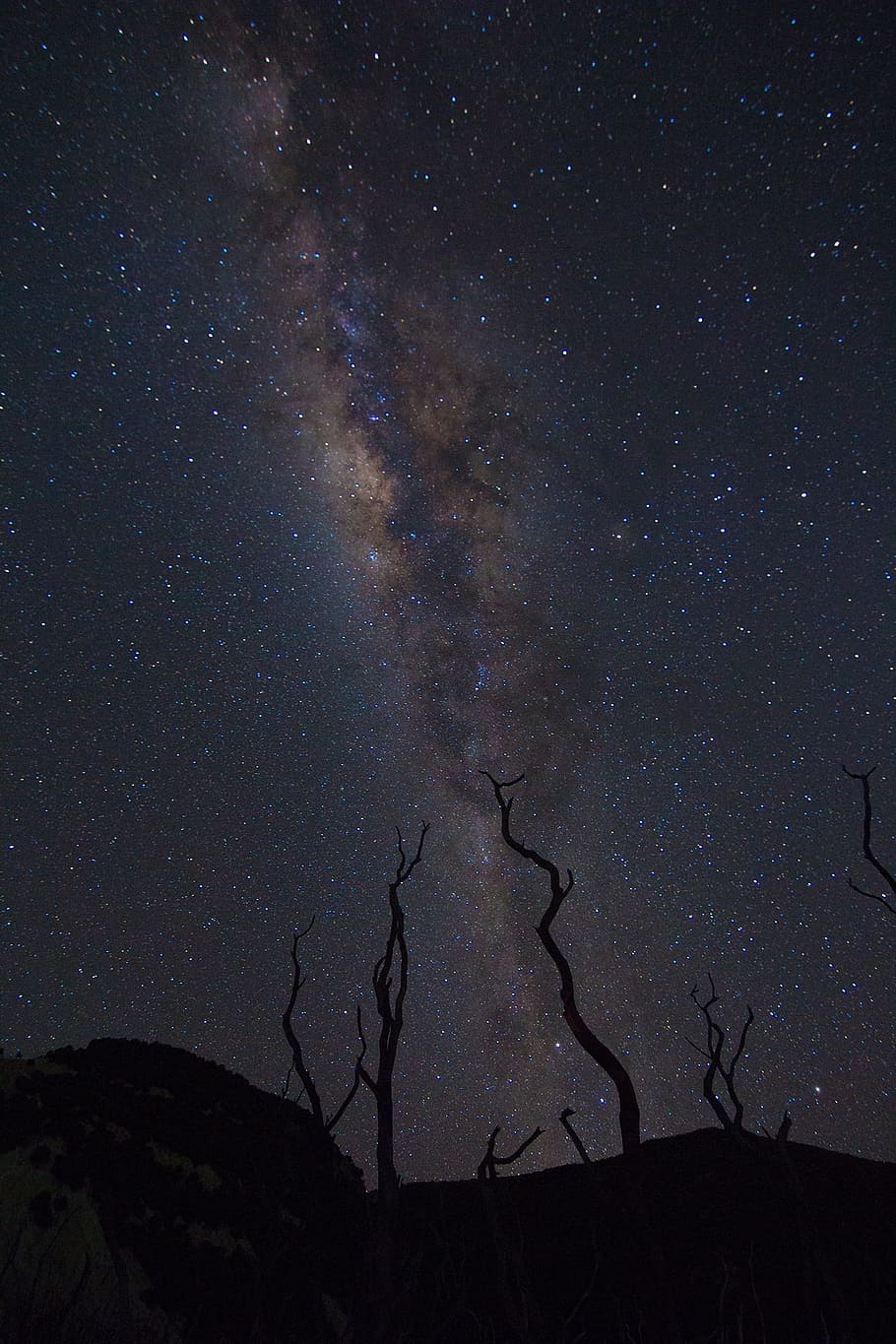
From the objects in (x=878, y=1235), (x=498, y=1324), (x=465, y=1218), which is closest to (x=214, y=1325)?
(x=498, y=1324)

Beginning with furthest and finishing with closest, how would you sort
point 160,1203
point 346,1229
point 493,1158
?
point 346,1229 → point 160,1203 → point 493,1158

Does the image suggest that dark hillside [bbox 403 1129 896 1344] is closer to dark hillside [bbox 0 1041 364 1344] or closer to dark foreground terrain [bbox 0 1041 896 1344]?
dark foreground terrain [bbox 0 1041 896 1344]

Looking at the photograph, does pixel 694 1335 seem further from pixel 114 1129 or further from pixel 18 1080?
pixel 18 1080

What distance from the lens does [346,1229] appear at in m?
17.5

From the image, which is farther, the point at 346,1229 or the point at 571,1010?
the point at 346,1229

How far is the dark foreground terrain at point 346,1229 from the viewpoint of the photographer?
11812 mm

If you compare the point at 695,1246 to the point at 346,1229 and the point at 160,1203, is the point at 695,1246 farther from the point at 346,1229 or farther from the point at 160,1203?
the point at 160,1203

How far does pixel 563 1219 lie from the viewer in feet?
55.9

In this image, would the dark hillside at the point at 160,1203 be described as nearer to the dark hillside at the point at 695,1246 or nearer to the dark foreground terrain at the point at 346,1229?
the dark foreground terrain at the point at 346,1229

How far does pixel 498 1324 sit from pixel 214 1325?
5.63 meters

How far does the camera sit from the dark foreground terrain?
465 inches

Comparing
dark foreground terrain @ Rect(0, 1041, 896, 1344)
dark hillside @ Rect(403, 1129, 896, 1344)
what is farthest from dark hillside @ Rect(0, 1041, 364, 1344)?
dark hillside @ Rect(403, 1129, 896, 1344)

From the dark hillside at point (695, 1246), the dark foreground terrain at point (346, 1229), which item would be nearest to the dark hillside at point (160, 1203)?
the dark foreground terrain at point (346, 1229)

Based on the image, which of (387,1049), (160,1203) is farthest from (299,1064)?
(160,1203)
